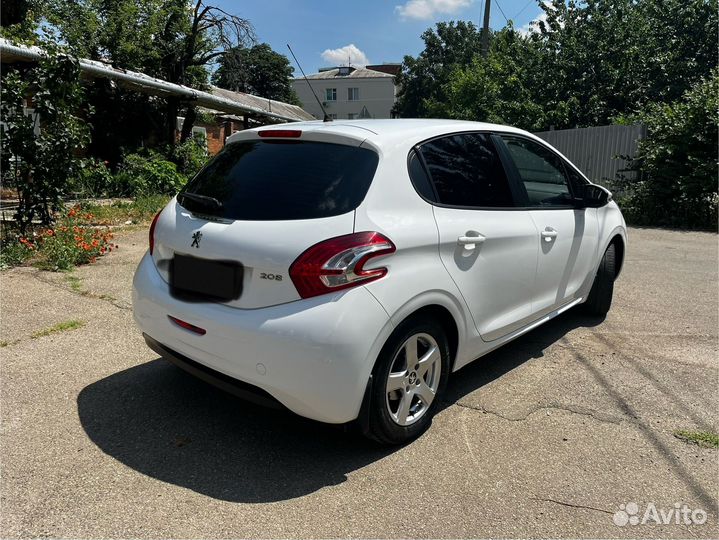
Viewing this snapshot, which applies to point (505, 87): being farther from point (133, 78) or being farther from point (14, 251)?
point (14, 251)

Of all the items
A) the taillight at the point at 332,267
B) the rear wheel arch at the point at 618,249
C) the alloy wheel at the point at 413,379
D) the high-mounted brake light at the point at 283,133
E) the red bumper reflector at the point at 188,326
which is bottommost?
the alloy wheel at the point at 413,379

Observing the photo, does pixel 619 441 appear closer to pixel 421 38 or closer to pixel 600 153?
pixel 600 153

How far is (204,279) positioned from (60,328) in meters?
2.37

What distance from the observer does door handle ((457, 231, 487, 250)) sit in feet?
10.2

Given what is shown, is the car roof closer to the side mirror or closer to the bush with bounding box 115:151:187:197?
the side mirror

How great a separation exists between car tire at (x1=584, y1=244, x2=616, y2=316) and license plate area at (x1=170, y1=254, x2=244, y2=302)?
11.5 ft

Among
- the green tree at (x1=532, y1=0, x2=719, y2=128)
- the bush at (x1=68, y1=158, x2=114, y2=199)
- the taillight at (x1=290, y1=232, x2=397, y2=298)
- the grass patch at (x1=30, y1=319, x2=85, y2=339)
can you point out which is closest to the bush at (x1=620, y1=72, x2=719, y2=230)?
the green tree at (x1=532, y1=0, x2=719, y2=128)

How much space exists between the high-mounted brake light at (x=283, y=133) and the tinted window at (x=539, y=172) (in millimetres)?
1617

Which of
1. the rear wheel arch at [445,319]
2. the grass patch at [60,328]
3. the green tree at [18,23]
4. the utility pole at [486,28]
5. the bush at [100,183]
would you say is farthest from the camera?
the utility pole at [486,28]

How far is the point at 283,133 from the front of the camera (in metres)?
3.10

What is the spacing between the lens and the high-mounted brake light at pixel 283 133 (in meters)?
3.06

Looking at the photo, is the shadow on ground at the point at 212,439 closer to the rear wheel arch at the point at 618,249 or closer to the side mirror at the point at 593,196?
the side mirror at the point at 593,196

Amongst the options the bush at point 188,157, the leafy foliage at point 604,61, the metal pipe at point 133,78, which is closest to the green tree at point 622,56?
the leafy foliage at point 604,61

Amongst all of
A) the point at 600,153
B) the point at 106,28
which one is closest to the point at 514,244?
the point at 600,153
